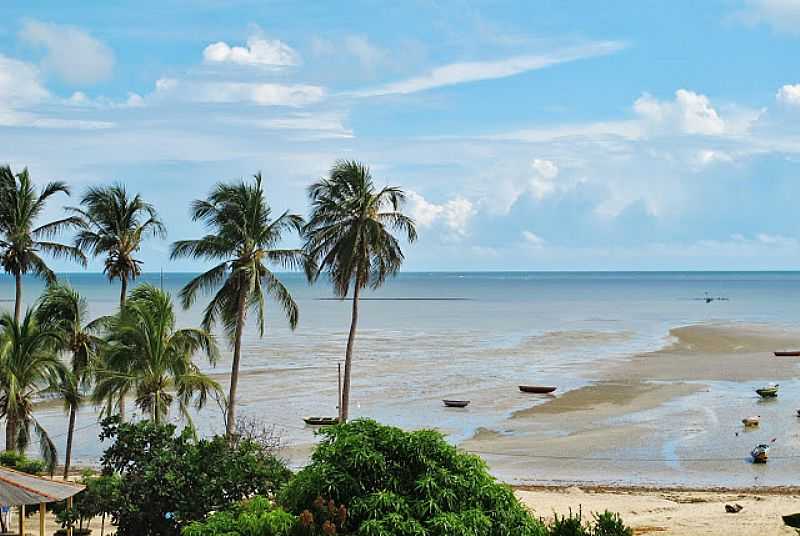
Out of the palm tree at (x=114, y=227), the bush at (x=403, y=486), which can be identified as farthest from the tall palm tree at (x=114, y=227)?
the bush at (x=403, y=486)

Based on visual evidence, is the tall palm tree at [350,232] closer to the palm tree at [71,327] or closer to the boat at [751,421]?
the palm tree at [71,327]

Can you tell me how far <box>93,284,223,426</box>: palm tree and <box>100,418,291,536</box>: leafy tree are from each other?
8.56 meters

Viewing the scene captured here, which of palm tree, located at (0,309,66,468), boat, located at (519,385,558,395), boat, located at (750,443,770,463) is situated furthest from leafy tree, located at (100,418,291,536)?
boat, located at (519,385,558,395)

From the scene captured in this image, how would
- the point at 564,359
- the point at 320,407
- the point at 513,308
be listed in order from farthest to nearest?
1. the point at 513,308
2. the point at 564,359
3. the point at 320,407

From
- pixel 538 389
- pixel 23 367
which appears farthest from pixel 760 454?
pixel 23 367

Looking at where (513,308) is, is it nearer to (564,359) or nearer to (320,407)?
(564,359)

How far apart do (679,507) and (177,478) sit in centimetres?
1655

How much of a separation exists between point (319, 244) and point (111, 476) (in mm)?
18272

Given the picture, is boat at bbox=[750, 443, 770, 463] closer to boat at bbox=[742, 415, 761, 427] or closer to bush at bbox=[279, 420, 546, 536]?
boat at bbox=[742, 415, 761, 427]

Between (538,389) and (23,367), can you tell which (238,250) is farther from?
(538,389)

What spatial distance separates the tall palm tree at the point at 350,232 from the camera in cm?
3716

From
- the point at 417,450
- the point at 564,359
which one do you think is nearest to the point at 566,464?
the point at 417,450

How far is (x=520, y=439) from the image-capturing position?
43062mm

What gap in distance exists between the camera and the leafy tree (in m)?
19.6
